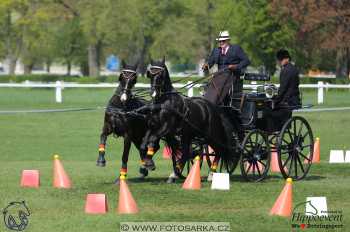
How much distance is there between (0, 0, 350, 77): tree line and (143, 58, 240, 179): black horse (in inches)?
1389

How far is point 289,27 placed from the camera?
6225 cm

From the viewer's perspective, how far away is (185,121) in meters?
14.6

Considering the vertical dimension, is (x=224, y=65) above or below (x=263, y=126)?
above

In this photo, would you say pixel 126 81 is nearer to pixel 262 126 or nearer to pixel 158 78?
pixel 158 78

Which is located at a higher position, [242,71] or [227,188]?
[242,71]

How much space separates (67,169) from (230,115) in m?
3.54

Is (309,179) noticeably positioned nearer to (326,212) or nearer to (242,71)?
(242,71)

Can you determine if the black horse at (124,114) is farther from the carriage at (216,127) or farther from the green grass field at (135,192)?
the green grass field at (135,192)

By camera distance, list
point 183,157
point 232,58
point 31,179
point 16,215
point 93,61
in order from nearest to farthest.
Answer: point 16,215
point 31,179
point 183,157
point 232,58
point 93,61

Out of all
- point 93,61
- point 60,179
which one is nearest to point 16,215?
point 60,179

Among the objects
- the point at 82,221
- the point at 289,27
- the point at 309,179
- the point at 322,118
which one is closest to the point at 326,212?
the point at 82,221

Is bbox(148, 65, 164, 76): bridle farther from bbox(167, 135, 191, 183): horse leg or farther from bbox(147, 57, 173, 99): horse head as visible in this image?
bbox(167, 135, 191, 183): horse leg

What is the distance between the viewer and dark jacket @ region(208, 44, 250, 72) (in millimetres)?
15680

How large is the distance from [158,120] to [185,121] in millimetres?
496
